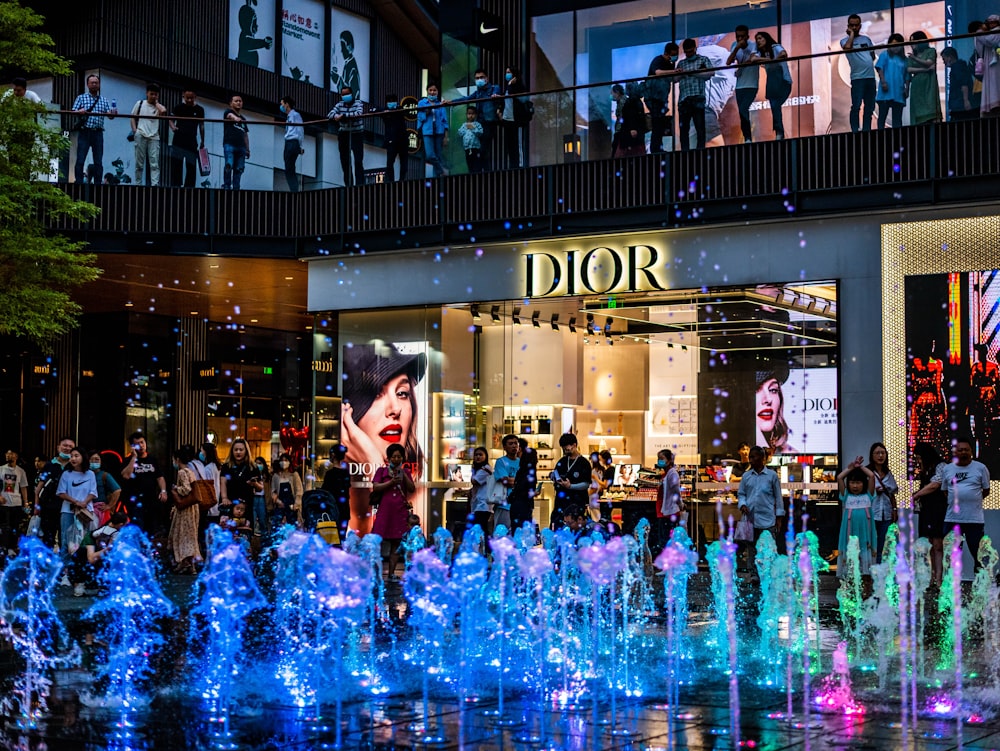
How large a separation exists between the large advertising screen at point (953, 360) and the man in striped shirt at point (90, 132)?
11.8m

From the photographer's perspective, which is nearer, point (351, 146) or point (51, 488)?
point (51, 488)

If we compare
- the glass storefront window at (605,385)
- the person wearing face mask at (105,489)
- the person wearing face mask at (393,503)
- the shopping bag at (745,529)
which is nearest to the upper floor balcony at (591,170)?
the glass storefront window at (605,385)

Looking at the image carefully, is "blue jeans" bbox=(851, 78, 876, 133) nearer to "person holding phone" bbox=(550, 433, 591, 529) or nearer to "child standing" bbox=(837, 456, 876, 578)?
"child standing" bbox=(837, 456, 876, 578)

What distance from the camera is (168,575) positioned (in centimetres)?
1795

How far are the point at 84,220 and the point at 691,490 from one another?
9102 millimetres

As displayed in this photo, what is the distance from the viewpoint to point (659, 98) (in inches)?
753

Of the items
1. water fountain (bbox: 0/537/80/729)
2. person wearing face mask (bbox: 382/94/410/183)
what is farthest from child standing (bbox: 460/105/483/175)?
water fountain (bbox: 0/537/80/729)

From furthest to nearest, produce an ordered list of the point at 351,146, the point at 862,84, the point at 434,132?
the point at 351,146
the point at 434,132
the point at 862,84

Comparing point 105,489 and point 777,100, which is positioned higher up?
point 777,100

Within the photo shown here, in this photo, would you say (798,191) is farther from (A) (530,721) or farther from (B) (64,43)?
(B) (64,43)

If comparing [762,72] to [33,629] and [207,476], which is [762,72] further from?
[33,629]

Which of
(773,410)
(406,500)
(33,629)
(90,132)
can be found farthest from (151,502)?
(773,410)

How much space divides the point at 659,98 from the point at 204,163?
23.2ft

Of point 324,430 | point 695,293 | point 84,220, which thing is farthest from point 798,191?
point 84,220
